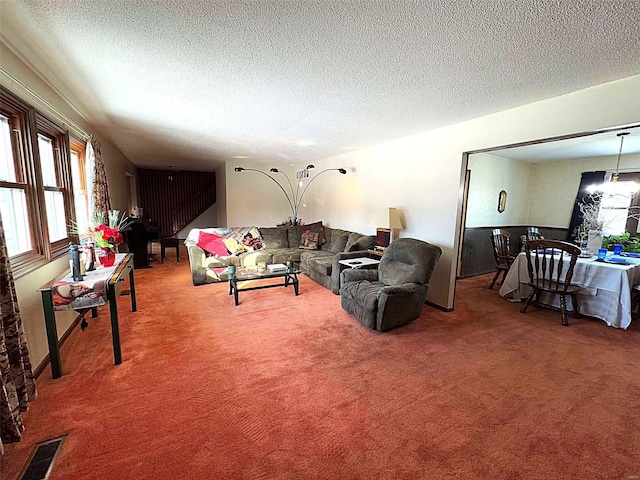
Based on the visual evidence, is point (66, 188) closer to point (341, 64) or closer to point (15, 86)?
point (15, 86)

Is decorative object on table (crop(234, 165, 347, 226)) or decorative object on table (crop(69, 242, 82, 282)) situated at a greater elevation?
decorative object on table (crop(234, 165, 347, 226))

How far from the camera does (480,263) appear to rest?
→ 5453 mm

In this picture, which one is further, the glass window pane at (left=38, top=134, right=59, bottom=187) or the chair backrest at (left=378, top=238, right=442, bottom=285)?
the chair backrest at (left=378, top=238, right=442, bottom=285)

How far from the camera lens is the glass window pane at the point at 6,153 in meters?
2.03

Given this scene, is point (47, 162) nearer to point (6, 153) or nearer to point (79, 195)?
point (6, 153)

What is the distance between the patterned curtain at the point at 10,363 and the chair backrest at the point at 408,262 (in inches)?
122

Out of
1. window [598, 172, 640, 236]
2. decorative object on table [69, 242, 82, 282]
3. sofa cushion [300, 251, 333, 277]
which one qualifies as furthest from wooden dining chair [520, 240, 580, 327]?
decorative object on table [69, 242, 82, 282]

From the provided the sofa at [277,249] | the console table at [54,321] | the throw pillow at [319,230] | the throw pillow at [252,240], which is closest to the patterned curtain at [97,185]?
the sofa at [277,249]

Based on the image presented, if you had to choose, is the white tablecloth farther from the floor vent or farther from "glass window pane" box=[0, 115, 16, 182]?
"glass window pane" box=[0, 115, 16, 182]

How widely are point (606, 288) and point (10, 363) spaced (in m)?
5.37

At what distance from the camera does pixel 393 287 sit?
2.96 meters

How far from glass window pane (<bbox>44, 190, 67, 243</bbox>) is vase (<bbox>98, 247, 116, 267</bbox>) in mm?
458

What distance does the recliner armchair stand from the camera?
2.91 m

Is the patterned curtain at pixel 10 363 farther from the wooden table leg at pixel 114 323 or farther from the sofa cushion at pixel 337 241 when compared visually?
the sofa cushion at pixel 337 241
